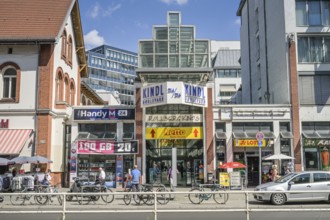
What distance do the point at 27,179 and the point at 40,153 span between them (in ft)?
13.0

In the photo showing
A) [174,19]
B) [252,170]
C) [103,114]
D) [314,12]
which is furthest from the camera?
[174,19]

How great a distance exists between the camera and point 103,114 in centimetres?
2845

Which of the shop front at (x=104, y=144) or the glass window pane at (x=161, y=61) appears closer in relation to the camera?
the shop front at (x=104, y=144)

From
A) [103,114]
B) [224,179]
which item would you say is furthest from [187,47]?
[224,179]

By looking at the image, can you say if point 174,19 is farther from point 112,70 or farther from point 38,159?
point 112,70

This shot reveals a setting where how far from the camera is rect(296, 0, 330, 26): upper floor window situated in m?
30.2

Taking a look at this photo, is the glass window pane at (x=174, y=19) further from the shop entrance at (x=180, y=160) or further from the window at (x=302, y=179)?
the window at (x=302, y=179)

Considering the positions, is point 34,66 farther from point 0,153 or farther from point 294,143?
point 294,143

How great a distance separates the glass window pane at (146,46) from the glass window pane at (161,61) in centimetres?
75

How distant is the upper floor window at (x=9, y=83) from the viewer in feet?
88.7

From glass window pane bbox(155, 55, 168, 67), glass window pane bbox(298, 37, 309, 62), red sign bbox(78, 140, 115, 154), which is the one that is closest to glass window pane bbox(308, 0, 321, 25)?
glass window pane bbox(298, 37, 309, 62)

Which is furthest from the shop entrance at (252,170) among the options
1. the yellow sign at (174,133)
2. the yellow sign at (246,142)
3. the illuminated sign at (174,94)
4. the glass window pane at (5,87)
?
the glass window pane at (5,87)

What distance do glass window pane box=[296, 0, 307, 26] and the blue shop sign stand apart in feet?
47.8

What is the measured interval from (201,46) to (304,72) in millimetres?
8059
